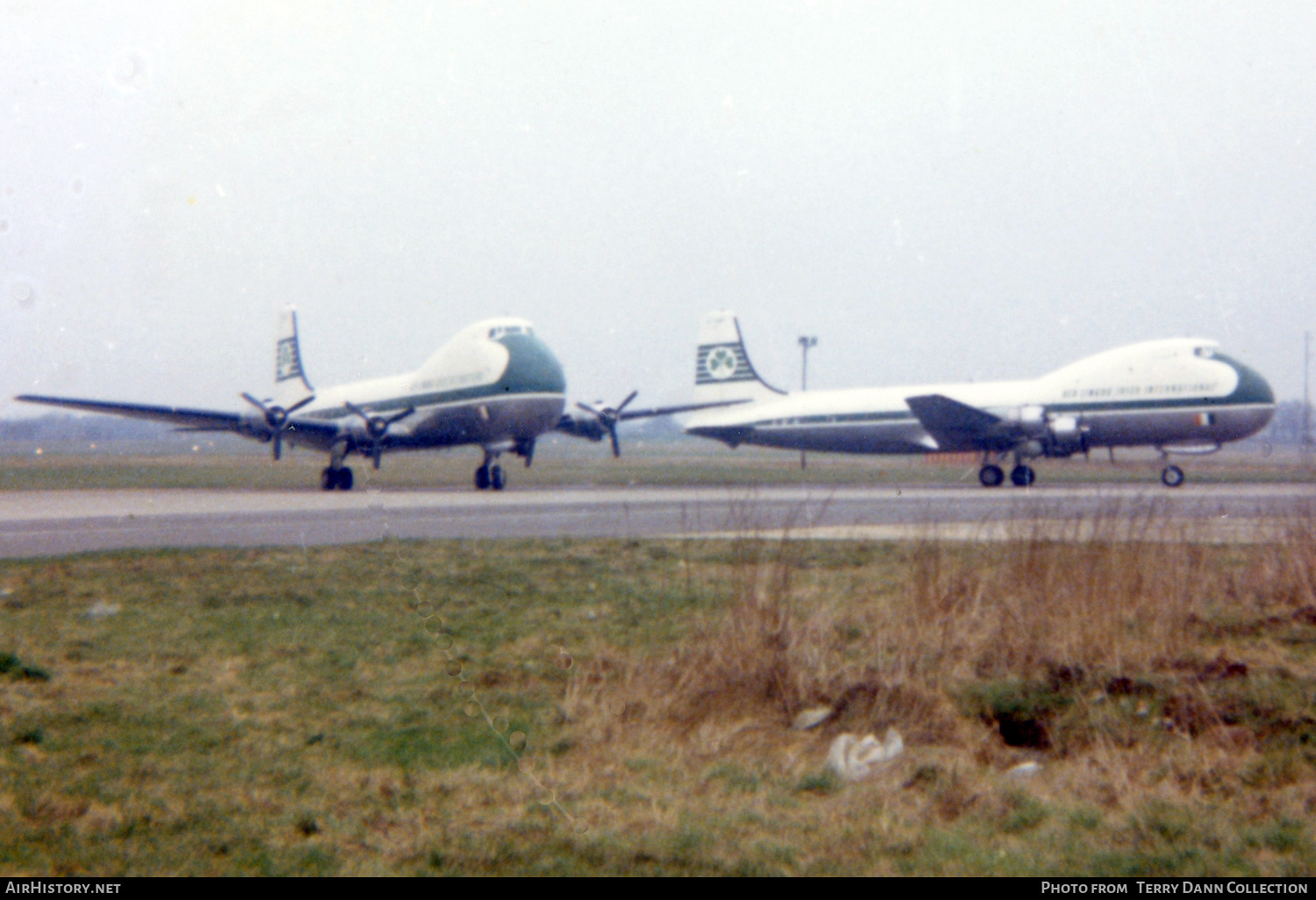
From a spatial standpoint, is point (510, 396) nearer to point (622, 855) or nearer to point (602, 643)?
point (602, 643)

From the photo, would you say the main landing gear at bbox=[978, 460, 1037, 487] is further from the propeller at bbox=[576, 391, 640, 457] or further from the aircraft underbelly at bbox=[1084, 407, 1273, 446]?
the propeller at bbox=[576, 391, 640, 457]

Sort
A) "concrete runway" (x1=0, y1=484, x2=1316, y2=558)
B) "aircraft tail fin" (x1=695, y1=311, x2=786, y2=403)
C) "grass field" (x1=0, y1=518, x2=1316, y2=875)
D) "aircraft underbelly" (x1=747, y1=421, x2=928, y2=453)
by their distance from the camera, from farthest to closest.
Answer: "aircraft tail fin" (x1=695, y1=311, x2=786, y2=403) → "aircraft underbelly" (x1=747, y1=421, x2=928, y2=453) → "concrete runway" (x1=0, y1=484, x2=1316, y2=558) → "grass field" (x1=0, y1=518, x2=1316, y2=875)

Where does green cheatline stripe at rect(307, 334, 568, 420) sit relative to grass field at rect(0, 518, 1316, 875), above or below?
above

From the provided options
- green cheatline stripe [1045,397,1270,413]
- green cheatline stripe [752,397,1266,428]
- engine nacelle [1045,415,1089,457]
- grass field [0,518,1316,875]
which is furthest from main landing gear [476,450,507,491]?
grass field [0,518,1316,875]

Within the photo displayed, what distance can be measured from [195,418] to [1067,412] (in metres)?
28.1

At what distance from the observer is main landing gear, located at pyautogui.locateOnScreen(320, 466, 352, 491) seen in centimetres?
3209

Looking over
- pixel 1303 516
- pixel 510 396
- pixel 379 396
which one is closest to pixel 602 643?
pixel 1303 516

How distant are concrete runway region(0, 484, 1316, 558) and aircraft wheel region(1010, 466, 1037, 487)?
11.4 ft

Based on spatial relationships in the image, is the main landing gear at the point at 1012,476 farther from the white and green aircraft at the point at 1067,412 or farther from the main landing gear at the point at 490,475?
the main landing gear at the point at 490,475

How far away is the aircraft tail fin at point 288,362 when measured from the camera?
45.2m

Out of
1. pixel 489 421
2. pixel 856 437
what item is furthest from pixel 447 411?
pixel 856 437

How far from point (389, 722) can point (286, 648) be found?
84.2 inches

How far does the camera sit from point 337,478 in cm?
3209

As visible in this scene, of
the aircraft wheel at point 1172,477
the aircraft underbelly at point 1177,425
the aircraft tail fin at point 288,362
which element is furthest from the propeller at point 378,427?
the aircraft wheel at point 1172,477
